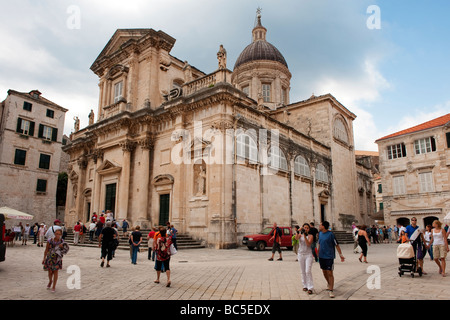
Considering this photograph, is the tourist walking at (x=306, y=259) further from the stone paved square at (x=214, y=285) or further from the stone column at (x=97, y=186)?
the stone column at (x=97, y=186)

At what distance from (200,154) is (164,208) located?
4.83m

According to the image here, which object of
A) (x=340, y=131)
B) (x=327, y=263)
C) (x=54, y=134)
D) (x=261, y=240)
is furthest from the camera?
(x=54, y=134)

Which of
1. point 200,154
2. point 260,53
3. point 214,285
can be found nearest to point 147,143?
point 200,154

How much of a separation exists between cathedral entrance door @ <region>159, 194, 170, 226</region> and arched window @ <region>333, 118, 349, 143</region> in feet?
62.8

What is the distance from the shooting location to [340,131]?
33.8 m

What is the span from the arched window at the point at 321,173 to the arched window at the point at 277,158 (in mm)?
5693

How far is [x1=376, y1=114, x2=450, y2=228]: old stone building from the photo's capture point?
2896 centimetres

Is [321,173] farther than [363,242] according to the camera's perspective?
Yes

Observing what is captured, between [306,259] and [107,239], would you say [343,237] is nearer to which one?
[107,239]

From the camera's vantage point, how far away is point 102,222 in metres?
17.1

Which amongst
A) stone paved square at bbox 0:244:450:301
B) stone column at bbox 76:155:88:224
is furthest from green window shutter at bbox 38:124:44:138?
stone paved square at bbox 0:244:450:301

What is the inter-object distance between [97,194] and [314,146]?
19.6 meters
